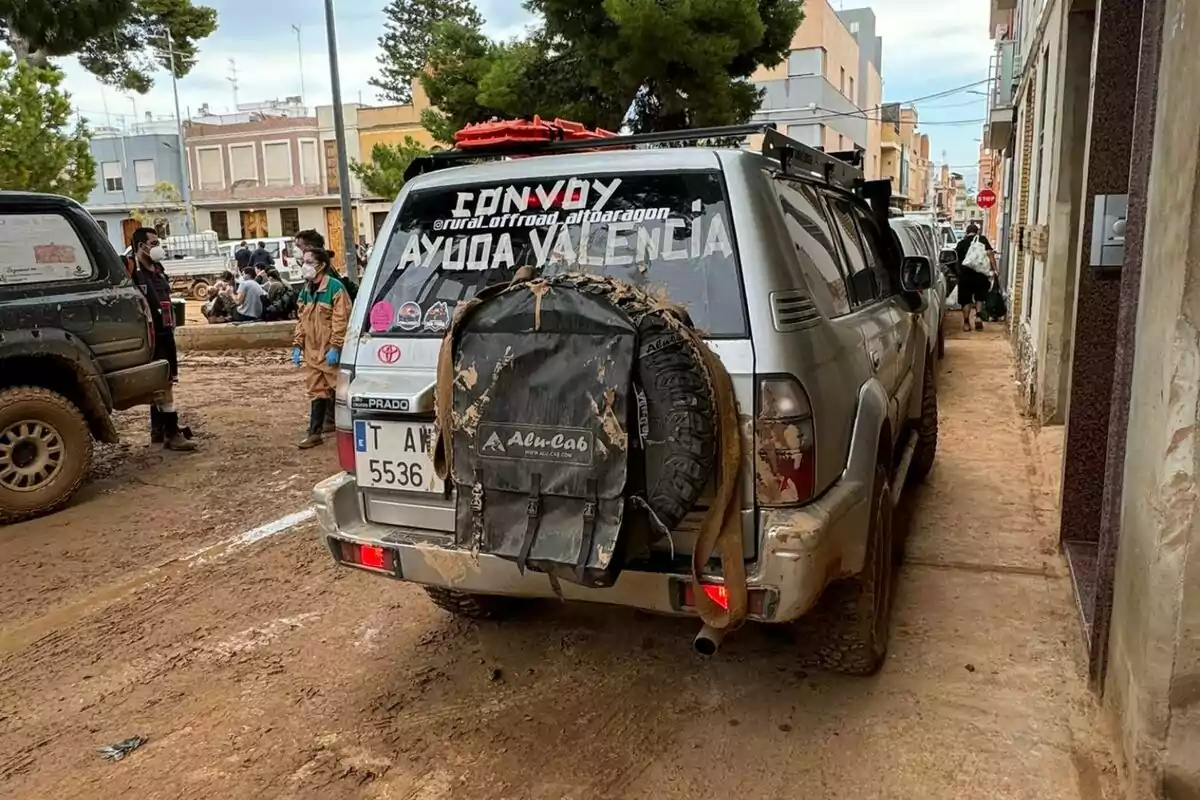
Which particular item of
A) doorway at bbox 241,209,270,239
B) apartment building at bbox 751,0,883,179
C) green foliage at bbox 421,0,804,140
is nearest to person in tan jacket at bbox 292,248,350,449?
green foliage at bbox 421,0,804,140

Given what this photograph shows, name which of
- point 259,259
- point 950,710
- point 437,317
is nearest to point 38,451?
point 437,317

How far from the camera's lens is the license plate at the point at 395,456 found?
314cm

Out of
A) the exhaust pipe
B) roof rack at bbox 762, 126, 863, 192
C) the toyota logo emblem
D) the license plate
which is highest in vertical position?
roof rack at bbox 762, 126, 863, 192

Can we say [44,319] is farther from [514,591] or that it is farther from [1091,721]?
[1091,721]

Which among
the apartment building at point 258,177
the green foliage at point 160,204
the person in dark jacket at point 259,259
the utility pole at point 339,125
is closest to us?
the utility pole at point 339,125

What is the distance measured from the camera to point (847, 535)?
2961mm

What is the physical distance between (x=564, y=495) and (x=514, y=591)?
0.54 meters

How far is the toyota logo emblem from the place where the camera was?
321 centimetres

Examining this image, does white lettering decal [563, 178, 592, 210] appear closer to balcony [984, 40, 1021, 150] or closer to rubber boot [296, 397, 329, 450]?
rubber boot [296, 397, 329, 450]

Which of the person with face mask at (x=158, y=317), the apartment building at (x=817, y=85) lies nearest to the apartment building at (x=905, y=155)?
the apartment building at (x=817, y=85)

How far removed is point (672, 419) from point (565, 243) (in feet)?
2.85

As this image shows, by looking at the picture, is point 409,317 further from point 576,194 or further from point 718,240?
A: point 718,240

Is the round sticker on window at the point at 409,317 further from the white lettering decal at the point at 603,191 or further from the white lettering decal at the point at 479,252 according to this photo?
the white lettering decal at the point at 603,191

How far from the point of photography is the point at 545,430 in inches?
105
